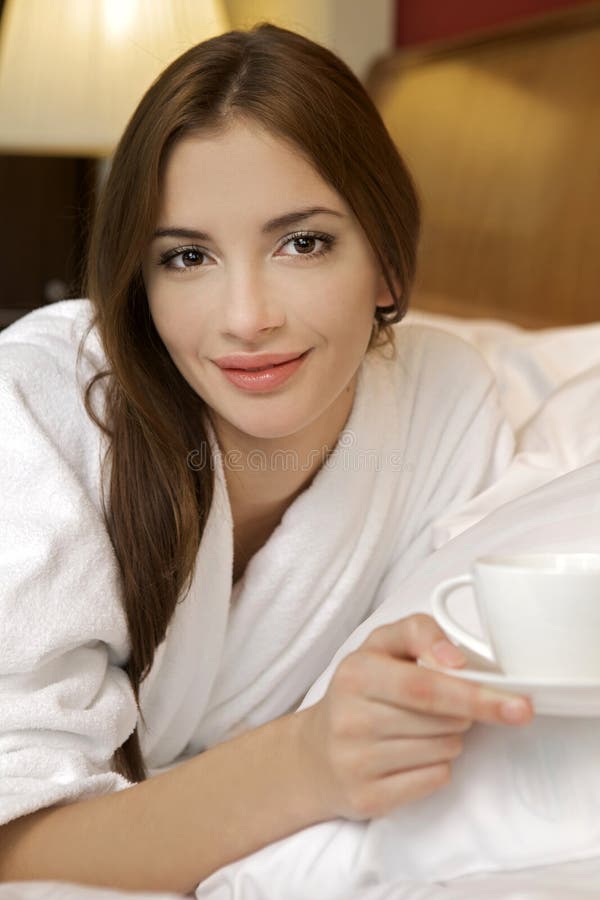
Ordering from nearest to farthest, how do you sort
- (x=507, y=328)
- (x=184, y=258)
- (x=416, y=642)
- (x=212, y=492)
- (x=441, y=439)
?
(x=416, y=642), (x=184, y=258), (x=212, y=492), (x=441, y=439), (x=507, y=328)

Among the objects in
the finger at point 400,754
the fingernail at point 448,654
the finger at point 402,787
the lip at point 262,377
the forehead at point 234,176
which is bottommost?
the finger at point 402,787

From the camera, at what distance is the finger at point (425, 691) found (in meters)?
0.71

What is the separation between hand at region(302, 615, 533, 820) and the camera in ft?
2.43

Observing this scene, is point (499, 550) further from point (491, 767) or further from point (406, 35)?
point (406, 35)

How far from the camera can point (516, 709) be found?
27.5 inches

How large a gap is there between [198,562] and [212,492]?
7 centimetres

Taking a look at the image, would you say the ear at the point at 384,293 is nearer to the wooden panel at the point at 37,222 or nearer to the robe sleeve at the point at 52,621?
the robe sleeve at the point at 52,621

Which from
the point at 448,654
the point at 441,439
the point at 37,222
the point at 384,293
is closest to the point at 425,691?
the point at 448,654

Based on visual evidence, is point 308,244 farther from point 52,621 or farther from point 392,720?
point 392,720

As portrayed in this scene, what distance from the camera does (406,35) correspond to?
3096 mm

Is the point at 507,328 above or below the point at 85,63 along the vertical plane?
below

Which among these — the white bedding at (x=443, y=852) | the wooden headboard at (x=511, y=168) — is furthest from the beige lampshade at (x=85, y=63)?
the white bedding at (x=443, y=852)

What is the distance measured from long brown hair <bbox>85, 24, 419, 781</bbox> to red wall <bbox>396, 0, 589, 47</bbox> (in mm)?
1876

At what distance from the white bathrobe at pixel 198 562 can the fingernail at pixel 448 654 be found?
417mm
